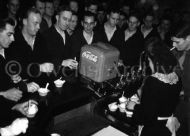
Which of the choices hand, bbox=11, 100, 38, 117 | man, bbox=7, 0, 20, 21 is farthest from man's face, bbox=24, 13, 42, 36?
man, bbox=7, 0, 20, 21

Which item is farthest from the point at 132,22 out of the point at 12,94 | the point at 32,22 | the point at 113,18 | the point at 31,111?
the point at 31,111

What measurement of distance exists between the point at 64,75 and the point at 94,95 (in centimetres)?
60

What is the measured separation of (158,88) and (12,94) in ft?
4.70

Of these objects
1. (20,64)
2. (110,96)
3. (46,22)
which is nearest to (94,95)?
(110,96)

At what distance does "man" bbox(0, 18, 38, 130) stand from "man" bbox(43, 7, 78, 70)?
108cm

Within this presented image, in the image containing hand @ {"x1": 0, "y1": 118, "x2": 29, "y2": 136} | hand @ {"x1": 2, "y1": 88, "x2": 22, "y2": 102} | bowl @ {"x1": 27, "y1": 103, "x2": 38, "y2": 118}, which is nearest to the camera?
hand @ {"x1": 0, "y1": 118, "x2": 29, "y2": 136}

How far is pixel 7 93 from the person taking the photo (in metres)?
2.56

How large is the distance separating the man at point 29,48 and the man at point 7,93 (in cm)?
49

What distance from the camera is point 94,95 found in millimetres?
2941

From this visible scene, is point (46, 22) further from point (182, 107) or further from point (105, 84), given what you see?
point (182, 107)

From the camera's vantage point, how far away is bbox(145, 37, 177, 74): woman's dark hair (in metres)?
2.17

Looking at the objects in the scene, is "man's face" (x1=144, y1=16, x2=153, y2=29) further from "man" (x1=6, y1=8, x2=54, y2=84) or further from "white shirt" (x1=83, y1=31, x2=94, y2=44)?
"man" (x1=6, y1=8, x2=54, y2=84)

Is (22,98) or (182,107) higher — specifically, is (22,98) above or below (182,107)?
above

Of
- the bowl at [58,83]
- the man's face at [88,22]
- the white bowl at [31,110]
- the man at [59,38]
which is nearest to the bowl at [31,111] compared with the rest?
the white bowl at [31,110]
